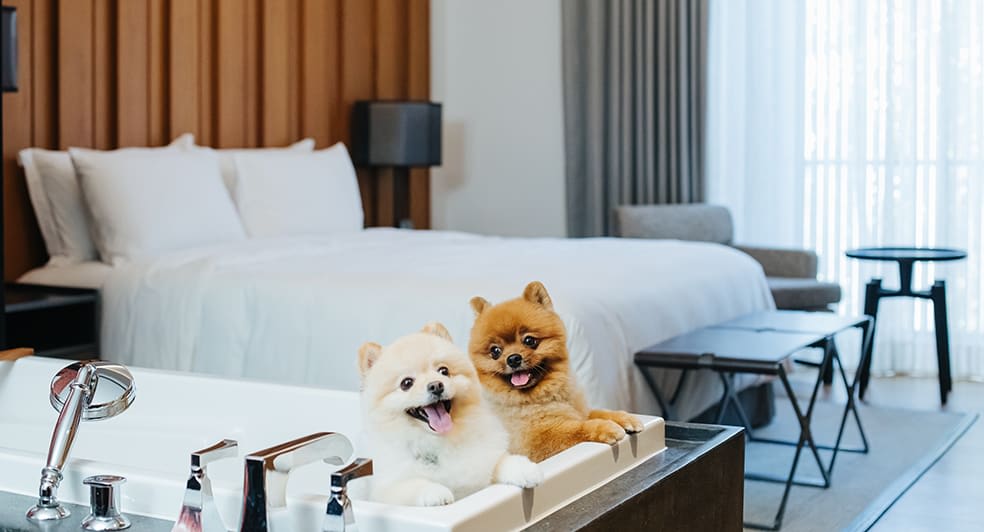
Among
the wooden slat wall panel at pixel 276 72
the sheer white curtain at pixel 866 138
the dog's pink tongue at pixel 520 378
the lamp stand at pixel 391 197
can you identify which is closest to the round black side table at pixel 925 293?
the sheer white curtain at pixel 866 138

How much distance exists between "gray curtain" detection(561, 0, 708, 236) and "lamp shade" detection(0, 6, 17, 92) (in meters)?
3.30

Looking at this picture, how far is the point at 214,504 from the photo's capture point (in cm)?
137

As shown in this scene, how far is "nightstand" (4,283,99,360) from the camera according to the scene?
3518 mm

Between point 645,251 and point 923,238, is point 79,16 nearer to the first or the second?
point 645,251

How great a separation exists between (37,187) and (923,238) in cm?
392

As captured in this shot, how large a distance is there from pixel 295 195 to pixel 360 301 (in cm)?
157

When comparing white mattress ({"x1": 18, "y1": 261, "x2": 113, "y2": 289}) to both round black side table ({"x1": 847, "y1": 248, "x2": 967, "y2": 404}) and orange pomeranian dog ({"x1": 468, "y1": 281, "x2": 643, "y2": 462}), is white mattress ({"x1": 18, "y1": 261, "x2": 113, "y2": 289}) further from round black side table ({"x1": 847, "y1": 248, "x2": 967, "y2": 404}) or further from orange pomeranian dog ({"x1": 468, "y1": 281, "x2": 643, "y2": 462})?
round black side table ({"x1": 847, "y1": 248, "x2": 967, "y2": 404})

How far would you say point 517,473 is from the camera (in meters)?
1.40

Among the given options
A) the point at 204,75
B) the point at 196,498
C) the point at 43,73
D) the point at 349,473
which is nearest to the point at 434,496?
the point at 349,473

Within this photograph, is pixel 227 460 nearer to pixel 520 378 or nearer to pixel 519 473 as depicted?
pixel 520 378

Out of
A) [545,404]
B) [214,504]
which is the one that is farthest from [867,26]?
[214,504]

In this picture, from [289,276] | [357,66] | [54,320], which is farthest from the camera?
[357,66]

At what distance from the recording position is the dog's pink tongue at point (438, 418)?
54.2 inches

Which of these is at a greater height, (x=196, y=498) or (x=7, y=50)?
(x=7, y=50)
